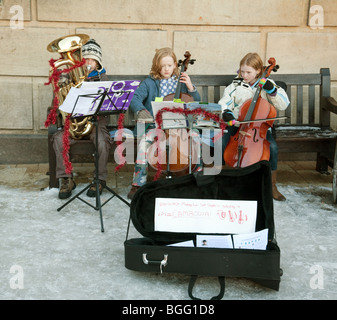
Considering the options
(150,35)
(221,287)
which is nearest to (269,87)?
(150,35)

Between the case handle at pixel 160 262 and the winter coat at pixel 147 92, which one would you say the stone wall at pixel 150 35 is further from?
the case handle at pixel 160 262

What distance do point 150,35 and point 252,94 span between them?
145 cm

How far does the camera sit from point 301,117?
5473 millimetres

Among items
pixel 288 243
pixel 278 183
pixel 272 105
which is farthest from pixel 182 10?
pixel 288 243

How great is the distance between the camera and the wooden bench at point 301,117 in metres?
4.95

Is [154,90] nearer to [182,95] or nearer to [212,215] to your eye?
[182,95]

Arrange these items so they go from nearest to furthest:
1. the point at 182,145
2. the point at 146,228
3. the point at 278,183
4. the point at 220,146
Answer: the point at 146,228 → the point at 182,145 → the point at 220,146 → the point at 278,183

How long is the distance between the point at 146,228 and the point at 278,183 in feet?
7.37

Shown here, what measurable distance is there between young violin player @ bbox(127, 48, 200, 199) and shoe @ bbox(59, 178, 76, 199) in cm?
51

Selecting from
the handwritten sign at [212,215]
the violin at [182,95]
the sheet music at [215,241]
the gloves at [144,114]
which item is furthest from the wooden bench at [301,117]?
the sheet music at [215,241]

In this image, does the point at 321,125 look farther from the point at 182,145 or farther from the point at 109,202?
the point at 109,202

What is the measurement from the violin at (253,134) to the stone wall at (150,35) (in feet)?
4.63

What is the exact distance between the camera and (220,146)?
475 centimetres

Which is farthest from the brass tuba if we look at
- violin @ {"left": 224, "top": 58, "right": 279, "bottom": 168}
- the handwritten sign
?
the handwritten sign
